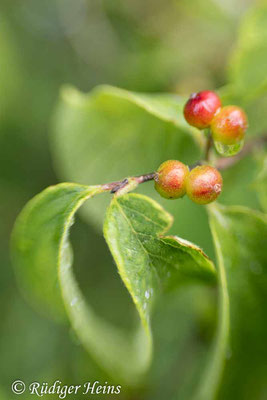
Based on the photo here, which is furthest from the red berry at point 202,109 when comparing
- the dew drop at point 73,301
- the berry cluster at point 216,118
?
the dew drop at point 73,301

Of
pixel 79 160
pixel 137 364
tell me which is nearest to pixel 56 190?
pixel 79 160

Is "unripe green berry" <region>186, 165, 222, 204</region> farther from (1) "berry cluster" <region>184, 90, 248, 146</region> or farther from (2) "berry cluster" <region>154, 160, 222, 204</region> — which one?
(1) "berry cluster" <region>184, 90, 248, 146</region>

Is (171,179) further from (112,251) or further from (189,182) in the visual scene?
(112,251)

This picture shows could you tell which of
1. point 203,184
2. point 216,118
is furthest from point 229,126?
point 203,184

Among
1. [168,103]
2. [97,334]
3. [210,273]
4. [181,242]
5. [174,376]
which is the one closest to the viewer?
[181,242]

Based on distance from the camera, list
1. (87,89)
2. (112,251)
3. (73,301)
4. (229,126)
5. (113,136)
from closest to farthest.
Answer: (112,251), (229,126), (73,301), (113,136), (87,89)

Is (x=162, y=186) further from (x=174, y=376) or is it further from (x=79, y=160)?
(x=174, y=376)
